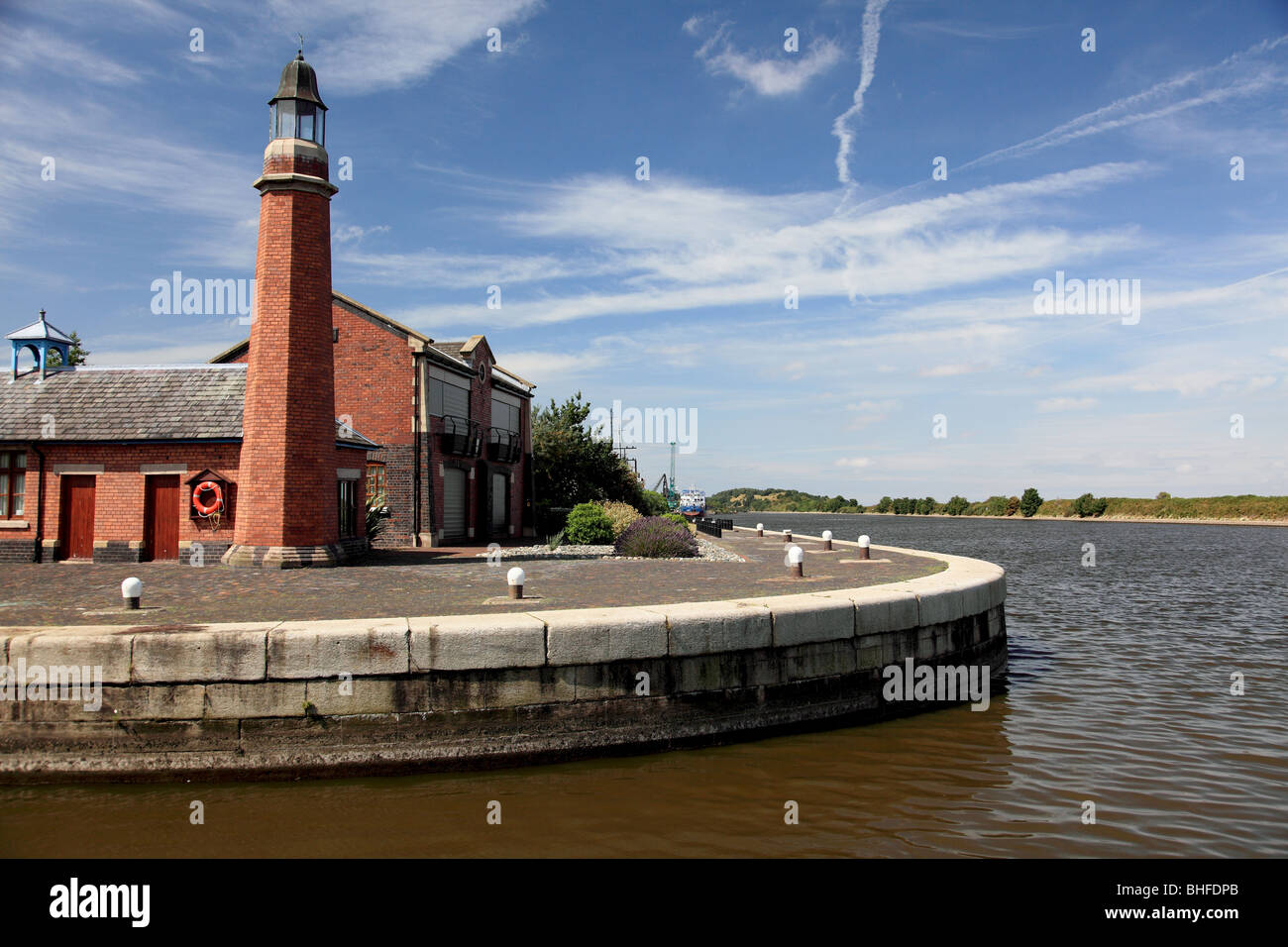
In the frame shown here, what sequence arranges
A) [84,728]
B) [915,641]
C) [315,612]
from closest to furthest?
[84,728]
[315,612]
[915,641]

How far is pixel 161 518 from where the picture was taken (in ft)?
55.9

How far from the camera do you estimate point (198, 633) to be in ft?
23.1

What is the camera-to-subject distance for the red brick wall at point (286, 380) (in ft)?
48.6

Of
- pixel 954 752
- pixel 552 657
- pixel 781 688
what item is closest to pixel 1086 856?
pixel 954 752

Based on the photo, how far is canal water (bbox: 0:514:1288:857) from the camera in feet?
19.3

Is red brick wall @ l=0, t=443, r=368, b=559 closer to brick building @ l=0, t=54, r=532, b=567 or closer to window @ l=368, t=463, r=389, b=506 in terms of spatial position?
brick building @ l=0, t=54, r=532, b=567

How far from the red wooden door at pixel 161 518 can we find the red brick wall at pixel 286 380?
3155mm

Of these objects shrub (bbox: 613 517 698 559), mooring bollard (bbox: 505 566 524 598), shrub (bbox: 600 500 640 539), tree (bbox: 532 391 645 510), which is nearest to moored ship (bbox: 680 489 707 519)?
tree (bbox: 532 391 645 510)

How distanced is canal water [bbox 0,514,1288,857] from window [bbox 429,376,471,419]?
18.7 metres

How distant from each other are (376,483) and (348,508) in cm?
468

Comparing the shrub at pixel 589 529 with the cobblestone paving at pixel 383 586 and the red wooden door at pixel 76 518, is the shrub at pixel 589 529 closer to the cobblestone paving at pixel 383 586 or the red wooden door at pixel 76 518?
the cobblestone paving at pixel 383 586
